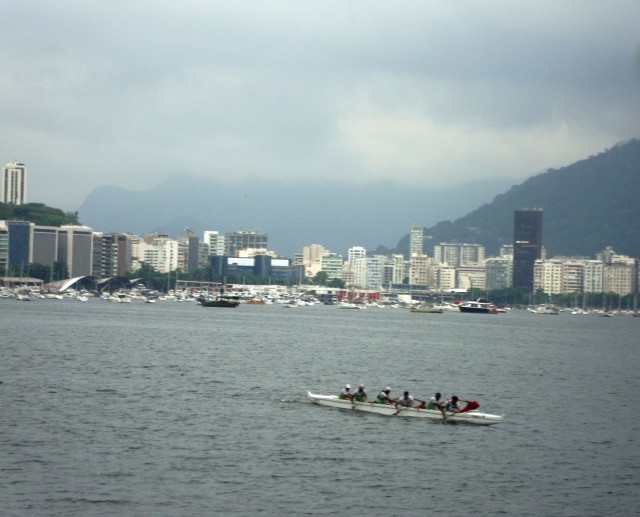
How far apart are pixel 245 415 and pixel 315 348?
48324 mm

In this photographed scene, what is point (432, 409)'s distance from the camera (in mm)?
49688

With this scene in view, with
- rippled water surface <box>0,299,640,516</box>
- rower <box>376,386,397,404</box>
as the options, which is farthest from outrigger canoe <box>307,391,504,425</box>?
rippled water surface <box>0,299,640,516</box>

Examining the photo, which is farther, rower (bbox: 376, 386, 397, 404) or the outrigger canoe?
rower (bbox: 376, 386, 397, 404)

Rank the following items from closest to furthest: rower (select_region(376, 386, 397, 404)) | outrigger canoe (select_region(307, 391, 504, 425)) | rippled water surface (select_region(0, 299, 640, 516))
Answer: rippled water surface (select_region(0, 299, 640, 516)) < outrigger canoe (select_region(307, 391, 504, 425)) < rower (select_region(376, 386, 397, 404))

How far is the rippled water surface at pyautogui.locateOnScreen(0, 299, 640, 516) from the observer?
33156 millimetres

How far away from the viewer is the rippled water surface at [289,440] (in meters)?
33.2

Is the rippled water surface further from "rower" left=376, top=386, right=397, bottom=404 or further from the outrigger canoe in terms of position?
"rower" left=376, top=386, right=397, bottom=404

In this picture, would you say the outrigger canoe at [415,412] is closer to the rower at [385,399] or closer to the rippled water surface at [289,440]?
the rower at [385,399]

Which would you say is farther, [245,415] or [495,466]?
[245,415]

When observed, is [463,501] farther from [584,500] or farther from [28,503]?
[28,503]

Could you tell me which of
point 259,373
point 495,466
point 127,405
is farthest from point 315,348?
point 495,466

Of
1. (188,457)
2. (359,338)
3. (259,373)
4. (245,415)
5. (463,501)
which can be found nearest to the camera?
(463,501)

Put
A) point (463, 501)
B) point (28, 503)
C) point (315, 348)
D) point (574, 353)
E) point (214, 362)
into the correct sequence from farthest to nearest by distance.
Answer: point (574, 353), point (315, 348), point (214, 362), point (463, 501), point (28, 503)

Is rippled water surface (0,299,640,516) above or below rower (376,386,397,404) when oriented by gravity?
below
